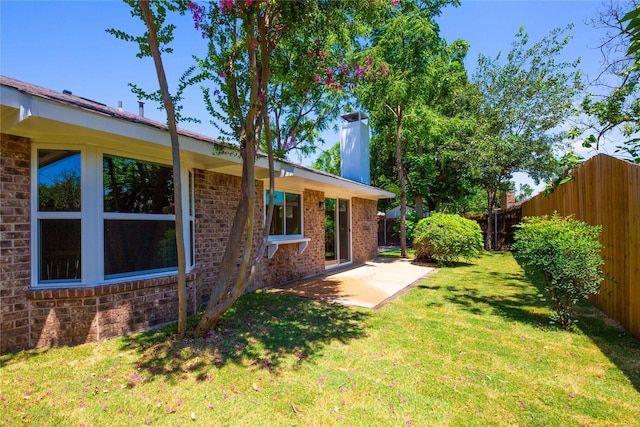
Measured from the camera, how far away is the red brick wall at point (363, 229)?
12.8 m

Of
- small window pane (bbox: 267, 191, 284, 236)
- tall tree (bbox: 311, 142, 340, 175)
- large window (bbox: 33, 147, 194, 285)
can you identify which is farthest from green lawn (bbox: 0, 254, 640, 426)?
tall tree (bbox: 311, 142, 340, 175)

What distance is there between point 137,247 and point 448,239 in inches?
394

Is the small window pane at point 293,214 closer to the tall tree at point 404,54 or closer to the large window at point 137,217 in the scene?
the large window at point 137,217

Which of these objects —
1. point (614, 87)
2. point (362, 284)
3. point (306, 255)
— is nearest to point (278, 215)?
→ point (306, 255)

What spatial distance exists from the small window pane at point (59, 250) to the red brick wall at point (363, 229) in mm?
9432

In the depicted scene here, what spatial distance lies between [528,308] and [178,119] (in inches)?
280

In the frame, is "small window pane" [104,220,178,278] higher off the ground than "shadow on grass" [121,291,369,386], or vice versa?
"small window pane" [104,220,178,278]

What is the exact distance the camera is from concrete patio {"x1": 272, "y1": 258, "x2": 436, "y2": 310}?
703cm

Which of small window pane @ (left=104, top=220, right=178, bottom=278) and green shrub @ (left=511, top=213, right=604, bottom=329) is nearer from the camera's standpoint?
small window pane @ (left=104, top=220, right=178, bottom=278)

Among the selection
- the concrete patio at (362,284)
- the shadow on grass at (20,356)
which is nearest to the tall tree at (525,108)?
the concrete patio at (362,284)

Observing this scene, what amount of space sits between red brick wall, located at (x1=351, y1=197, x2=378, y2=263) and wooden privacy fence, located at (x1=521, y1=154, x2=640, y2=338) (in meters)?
7.32

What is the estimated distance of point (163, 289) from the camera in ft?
16.8

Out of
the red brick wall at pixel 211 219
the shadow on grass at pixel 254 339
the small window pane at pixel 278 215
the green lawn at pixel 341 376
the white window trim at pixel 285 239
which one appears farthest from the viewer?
the small window pane at pixel 278 215

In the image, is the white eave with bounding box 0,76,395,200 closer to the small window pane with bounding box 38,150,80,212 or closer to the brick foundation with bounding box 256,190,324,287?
the small window pane with bounding box 38,150,80,212
